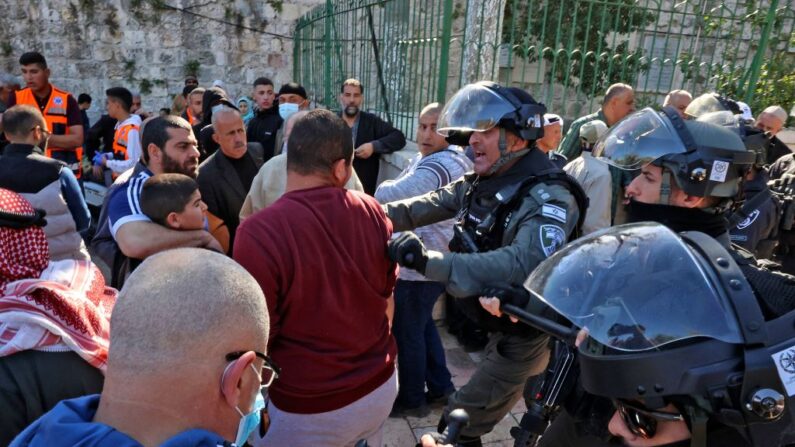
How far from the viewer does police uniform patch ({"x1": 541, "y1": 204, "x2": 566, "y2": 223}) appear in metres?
2.18

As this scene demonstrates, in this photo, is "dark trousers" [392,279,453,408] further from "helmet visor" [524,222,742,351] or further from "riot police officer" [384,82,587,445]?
"helmet visor" [524,222,742,351]

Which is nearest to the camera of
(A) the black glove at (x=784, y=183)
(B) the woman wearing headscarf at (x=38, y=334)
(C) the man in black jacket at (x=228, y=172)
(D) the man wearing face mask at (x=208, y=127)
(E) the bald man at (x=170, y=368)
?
(E) the bald man at (x=170, y=368)

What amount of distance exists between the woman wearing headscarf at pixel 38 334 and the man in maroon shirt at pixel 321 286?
0.50 m

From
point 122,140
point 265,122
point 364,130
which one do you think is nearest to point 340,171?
point 364,130

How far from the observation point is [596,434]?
1.37 meters

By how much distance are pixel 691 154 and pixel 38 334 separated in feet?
7.36

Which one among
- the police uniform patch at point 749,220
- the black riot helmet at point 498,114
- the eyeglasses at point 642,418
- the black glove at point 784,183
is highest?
the black riot helmet at point 498,114

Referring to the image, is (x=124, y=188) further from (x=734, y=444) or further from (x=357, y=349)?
(x=734, y=444)

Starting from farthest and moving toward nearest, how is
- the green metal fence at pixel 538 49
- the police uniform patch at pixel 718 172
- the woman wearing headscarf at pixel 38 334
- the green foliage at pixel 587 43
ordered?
the green foliage at pixel 587 43, the green metal fence at pixel 538 49, the police uniform patch at pixel 718 172, the woman wearing headscarf at pixel 38 334

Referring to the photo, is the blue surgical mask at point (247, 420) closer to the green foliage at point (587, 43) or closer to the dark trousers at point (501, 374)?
the dark trousers at point (501, 374)

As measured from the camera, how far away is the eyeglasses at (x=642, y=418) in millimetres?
1083

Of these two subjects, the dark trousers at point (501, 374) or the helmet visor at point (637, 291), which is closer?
the helmet visor at point (637, 291)

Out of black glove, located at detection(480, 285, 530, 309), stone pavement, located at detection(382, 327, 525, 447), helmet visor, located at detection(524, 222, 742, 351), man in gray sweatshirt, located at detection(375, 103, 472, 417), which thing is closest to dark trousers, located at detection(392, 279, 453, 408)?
A: man in gray sweatshirt, located at detection(375, 103, 472, 417)

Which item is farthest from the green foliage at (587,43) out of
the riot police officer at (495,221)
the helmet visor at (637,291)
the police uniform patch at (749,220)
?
the helmet visor at (637,291)
